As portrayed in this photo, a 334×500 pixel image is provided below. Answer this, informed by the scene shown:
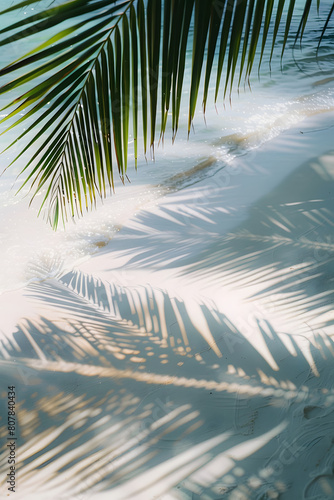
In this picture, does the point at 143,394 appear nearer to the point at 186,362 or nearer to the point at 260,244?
the point at 186,362

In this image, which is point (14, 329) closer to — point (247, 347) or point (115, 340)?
point (115, 340)

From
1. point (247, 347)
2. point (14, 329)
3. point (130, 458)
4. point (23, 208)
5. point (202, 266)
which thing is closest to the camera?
point (130, 458)

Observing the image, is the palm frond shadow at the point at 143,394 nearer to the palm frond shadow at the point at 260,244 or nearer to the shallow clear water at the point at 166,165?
the palm frond shadow at the point at 260,244

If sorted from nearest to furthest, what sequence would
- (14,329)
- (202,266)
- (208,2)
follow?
(208,2)
(14,329)
(202,266)

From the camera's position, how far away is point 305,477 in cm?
163

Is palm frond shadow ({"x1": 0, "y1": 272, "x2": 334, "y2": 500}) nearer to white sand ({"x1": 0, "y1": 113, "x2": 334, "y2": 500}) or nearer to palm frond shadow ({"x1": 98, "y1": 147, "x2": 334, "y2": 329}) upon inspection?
white sand ({"x1": 0, "y1": 113, "x2": 334, "y2": 500})

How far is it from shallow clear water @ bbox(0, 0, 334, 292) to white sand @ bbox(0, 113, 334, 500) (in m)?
0.27

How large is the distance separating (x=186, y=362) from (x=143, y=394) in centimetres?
26

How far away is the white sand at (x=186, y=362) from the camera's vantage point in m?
1.68

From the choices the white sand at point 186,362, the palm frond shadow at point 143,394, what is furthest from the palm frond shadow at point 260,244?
the palm frond shadow at point 143,394

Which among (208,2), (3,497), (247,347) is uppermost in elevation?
(208,2)

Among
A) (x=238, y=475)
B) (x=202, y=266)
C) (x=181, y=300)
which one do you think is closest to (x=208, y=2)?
(x=238, y=475)

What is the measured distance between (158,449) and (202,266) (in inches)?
49.1

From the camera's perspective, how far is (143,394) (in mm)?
2021
